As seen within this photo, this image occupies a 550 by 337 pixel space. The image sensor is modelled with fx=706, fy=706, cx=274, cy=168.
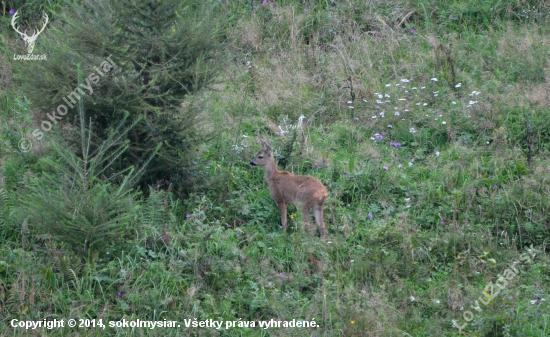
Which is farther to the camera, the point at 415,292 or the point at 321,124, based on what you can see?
the point at 321,124

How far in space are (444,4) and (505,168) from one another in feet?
15.5

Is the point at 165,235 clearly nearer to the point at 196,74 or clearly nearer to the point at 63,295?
the point at 63,295

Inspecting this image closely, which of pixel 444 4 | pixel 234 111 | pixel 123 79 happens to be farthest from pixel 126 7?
pixel 444 4

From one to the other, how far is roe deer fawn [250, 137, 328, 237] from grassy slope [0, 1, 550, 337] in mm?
205

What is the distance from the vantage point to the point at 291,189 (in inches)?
319

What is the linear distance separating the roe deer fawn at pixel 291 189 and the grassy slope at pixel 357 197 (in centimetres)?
20

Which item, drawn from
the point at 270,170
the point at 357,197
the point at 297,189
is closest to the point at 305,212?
the point at 297,189

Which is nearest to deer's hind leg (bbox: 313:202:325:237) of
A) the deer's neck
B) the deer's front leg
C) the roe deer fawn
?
the roe deer fawn

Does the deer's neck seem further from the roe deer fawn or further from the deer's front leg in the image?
the deer's front leg

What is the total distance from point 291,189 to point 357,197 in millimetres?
855

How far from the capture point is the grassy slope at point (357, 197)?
21.1 ft

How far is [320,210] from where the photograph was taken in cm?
789

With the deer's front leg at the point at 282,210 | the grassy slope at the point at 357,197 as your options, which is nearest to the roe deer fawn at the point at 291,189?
the deer's front leg at the point at 282,210

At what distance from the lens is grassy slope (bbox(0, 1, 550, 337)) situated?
6434mm
